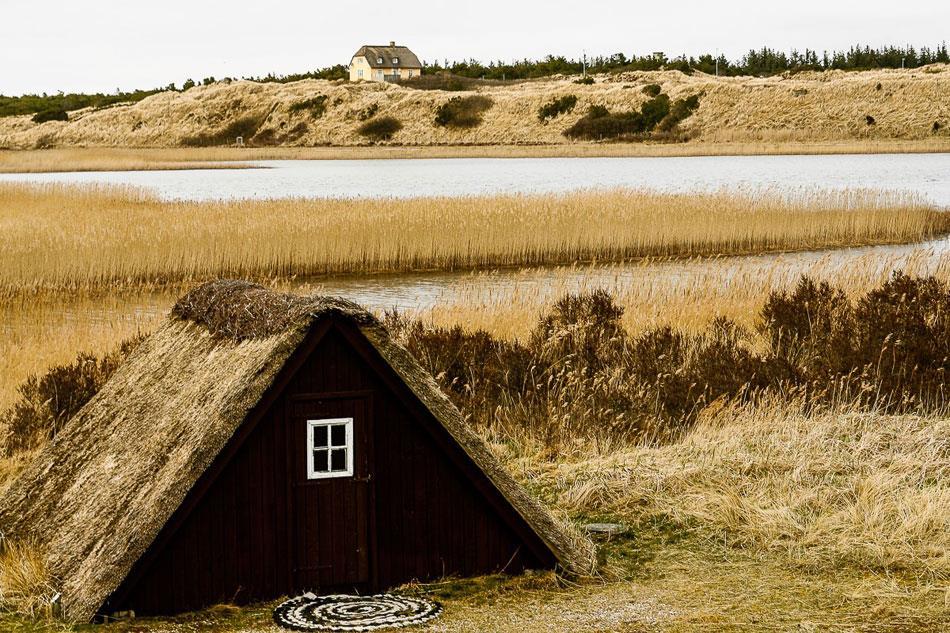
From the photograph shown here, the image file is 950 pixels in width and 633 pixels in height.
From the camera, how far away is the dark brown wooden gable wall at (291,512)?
19.1ft

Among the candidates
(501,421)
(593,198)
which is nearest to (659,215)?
(593,198)

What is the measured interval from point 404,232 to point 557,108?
247 feet

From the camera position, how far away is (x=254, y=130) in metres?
111

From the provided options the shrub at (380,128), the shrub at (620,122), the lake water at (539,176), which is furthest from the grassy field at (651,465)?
the shrub at (380,128)

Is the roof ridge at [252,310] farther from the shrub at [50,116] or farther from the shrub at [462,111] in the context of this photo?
the shrub at [50,116]

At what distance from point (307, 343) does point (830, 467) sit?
14.7 ft

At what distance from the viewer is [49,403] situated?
10.8 m

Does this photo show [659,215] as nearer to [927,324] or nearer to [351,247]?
[351,247]

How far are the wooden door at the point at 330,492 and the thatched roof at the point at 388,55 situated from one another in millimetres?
140169

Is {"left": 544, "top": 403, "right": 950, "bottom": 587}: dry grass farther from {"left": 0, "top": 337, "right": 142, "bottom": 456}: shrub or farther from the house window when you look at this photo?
{"left": 0, "top": 337, "right": 142, "bottom": 456}: shrub

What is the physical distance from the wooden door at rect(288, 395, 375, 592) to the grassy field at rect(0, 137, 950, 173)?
62002 millimetres

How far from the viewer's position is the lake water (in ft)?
151

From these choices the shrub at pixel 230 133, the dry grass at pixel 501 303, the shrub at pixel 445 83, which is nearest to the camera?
the dry grass at pixel 501 303

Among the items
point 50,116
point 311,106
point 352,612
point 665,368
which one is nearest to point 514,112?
point 311,106
